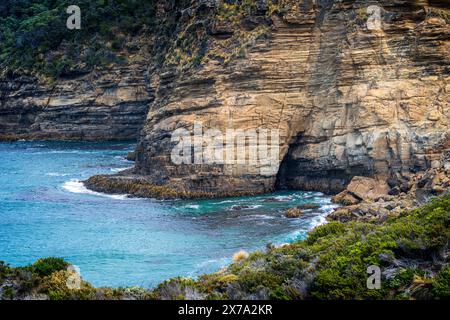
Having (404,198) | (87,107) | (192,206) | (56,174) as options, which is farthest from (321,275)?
(87,107)

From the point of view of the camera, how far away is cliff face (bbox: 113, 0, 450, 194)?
168 ft

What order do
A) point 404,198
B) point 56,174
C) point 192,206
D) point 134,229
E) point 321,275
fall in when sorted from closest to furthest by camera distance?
point 321,275
point 404,198
point 134,229
point 192,206
point 56,174

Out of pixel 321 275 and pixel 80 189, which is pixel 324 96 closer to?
pixel 80 189

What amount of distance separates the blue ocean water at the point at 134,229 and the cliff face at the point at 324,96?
2.55 meters

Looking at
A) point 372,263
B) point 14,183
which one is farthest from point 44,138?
point 372,263

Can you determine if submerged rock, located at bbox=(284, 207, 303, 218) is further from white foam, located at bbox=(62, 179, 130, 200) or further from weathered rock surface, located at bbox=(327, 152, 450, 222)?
white foam, located at bbox=(62, 179, 130, 200)

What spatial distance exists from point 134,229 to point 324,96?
16279mm

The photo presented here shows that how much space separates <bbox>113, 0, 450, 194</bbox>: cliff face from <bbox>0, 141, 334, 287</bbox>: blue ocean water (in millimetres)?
2545

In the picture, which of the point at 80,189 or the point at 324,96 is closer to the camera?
the point at 324,96

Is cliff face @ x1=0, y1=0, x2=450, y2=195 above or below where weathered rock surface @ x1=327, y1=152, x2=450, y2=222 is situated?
above

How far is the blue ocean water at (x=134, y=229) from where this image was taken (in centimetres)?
3978

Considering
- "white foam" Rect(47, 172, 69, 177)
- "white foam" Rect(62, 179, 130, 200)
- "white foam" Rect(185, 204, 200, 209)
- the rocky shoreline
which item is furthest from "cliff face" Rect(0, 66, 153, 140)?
the rocky shoreline

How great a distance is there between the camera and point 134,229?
47344mm
